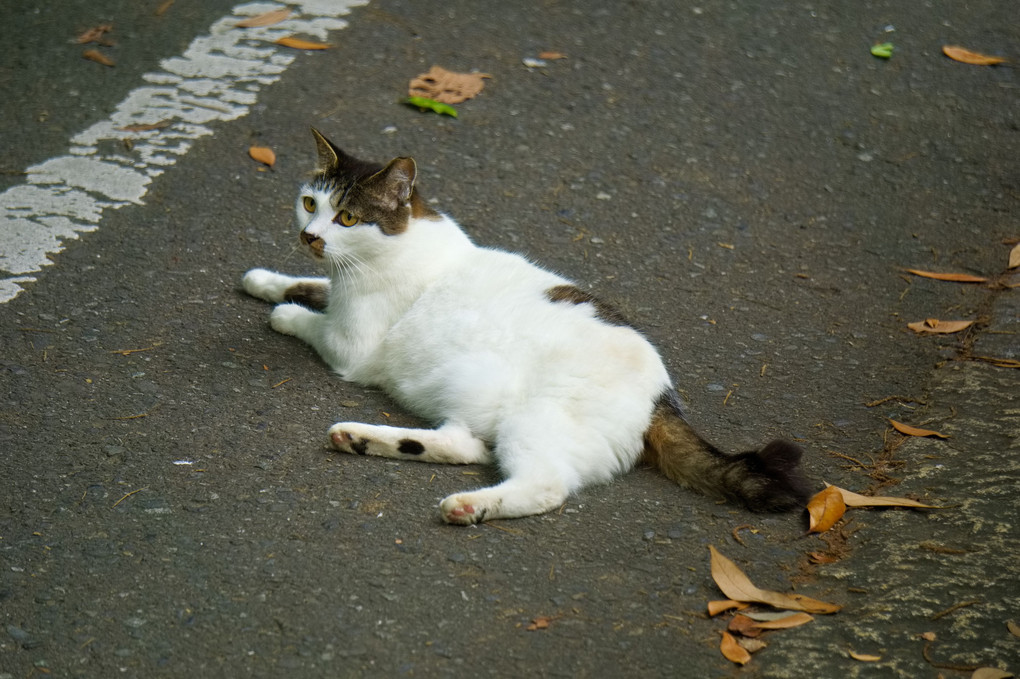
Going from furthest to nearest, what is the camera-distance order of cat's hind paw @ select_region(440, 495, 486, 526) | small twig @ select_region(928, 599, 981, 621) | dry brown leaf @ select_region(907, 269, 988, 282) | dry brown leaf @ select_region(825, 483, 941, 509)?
dry brown leaf @ select_region(907, 269, 988, 282), dry brown leaf @ select_region(825, 483, 941, 509), cat's hind paw @ select_region(440, 495, 486, 526), small twig @ select_region(928, 599, 981, 621)

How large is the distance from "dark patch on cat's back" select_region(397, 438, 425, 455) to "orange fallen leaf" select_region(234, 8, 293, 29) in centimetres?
404

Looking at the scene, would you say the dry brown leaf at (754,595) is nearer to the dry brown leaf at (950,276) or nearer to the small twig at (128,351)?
the small twig at (128,351)

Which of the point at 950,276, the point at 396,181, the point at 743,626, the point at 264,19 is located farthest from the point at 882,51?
the point at 743,626

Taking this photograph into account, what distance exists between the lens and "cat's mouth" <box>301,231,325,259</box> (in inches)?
147

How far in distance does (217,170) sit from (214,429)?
208cm

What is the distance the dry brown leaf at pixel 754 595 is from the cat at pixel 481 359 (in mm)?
336

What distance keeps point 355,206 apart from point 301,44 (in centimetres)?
287

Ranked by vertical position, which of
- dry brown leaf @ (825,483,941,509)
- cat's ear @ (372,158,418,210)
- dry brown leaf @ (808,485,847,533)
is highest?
cat's ear @ (372,158,418,210)

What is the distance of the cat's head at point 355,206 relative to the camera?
3.76 metres

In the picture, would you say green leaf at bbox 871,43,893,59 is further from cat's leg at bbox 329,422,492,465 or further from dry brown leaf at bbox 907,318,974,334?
cat's leg at bbox 329,422,492,465

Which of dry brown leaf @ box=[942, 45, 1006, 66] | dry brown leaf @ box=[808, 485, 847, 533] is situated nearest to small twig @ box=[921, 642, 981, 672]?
dry brown leaf @ box=[808, 485, 847, 533]

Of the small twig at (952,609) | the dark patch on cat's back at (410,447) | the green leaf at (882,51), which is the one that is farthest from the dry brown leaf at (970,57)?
the dark patch on cat's back at (410,447)

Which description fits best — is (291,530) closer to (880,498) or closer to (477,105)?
(880,498)

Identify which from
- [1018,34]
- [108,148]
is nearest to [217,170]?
[108,148]
